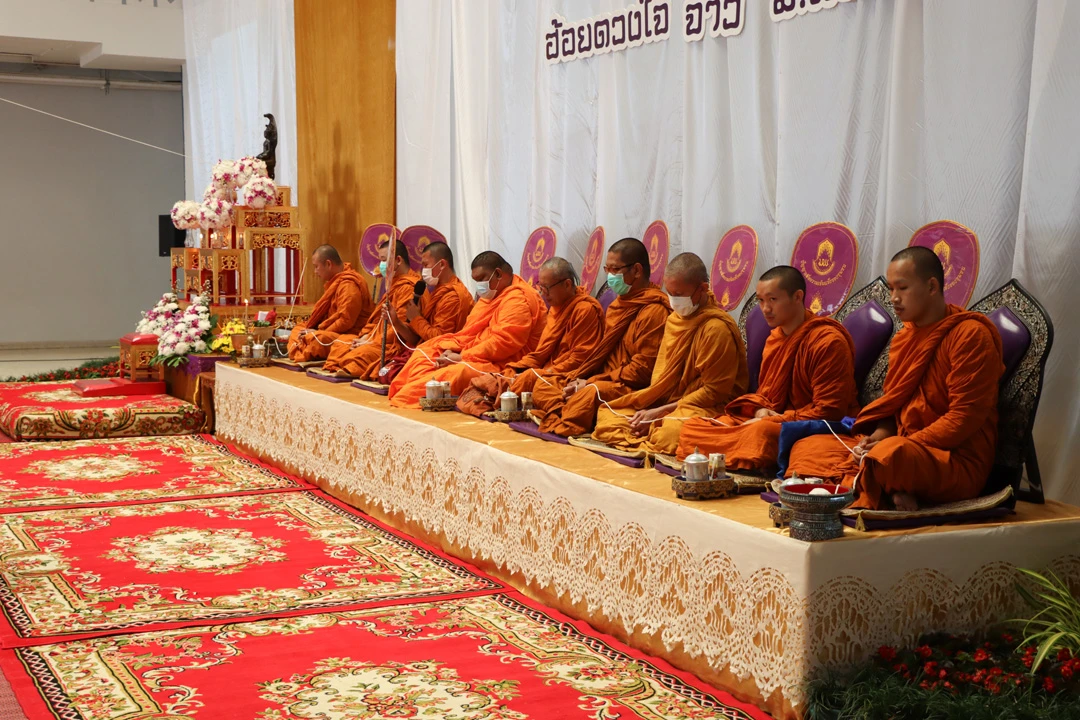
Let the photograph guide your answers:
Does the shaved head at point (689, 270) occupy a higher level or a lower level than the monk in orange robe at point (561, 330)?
higher

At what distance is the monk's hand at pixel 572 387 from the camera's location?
5504mm

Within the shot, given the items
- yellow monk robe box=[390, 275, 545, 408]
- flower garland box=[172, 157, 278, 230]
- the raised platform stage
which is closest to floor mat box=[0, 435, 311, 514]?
yellow monk robe box=[390, 275, 545, 408]

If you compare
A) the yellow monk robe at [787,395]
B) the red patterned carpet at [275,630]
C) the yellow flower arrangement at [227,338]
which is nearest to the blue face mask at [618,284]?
the yellow monk robe at [787,395]

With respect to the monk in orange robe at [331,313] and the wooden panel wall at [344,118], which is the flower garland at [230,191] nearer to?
the wooden panel wall at [344,118]

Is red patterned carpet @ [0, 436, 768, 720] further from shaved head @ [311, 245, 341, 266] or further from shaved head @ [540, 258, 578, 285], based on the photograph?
shaved head @ [311, 245, 341, 266]

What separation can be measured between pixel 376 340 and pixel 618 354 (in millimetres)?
2693

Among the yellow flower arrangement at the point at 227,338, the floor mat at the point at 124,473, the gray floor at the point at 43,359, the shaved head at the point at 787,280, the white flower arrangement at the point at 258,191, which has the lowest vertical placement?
the gray floor at the point at 43,359

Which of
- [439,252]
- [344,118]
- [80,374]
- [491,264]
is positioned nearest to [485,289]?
[491,264]

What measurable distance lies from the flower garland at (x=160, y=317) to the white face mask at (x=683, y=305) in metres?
6.29

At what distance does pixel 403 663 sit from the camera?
386 centimetres

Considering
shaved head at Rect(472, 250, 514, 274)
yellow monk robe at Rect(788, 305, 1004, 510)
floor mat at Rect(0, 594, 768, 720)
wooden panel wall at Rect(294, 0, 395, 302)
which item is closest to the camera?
floor mat at Rect(0, 594, 768, 720)

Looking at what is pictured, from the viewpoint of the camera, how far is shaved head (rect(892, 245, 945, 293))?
383 centimetres

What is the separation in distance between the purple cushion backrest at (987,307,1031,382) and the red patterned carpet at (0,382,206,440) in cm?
671

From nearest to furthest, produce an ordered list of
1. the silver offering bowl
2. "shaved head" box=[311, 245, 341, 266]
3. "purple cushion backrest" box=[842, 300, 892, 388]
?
the silver offering bowl → "purple cushion backrest" box=[842, 300, 892, 388] → "shaved head" box=[311, 245, 341, 266]
